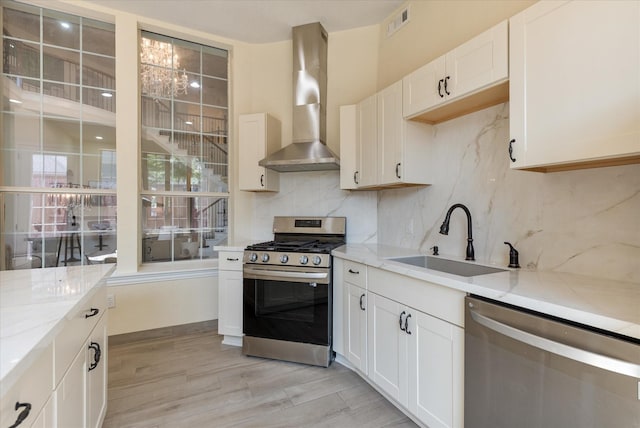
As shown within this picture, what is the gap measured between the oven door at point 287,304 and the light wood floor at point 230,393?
0.86 ft

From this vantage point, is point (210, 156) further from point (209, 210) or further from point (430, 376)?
point (430, 376)

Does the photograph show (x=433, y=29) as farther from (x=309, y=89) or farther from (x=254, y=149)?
(x=254, y=149)

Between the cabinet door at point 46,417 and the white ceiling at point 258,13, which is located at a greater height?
the white ceiling at point 258,13

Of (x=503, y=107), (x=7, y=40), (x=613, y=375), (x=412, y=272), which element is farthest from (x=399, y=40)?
(x=7, y=40)

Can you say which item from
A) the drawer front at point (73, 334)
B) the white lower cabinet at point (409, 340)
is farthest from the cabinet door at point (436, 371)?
the drawer front at point (73, 334)

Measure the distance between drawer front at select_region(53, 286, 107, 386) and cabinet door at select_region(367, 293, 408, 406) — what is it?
1565 mm

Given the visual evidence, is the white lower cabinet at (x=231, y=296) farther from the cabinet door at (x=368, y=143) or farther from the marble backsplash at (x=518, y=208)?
the marble backsplash at (x=518, y=208)

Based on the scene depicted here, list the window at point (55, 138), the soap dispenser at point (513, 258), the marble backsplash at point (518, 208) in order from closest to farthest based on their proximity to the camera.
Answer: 1. the marble backsplash at point (518, 208)
2. the soap dispenser at point (513, 258)
3. the window at point (55, 138)

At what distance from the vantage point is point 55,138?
2.79 metres

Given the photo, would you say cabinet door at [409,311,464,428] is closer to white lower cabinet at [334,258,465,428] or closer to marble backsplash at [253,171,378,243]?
white lower cabinet at [334,258,465,428]

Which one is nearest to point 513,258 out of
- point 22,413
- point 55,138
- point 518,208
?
point 518,208

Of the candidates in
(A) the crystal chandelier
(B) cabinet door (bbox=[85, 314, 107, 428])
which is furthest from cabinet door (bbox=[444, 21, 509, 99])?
(A) the crystal chandelier

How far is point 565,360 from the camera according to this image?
1.01m

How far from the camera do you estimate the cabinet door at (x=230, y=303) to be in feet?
9.34
